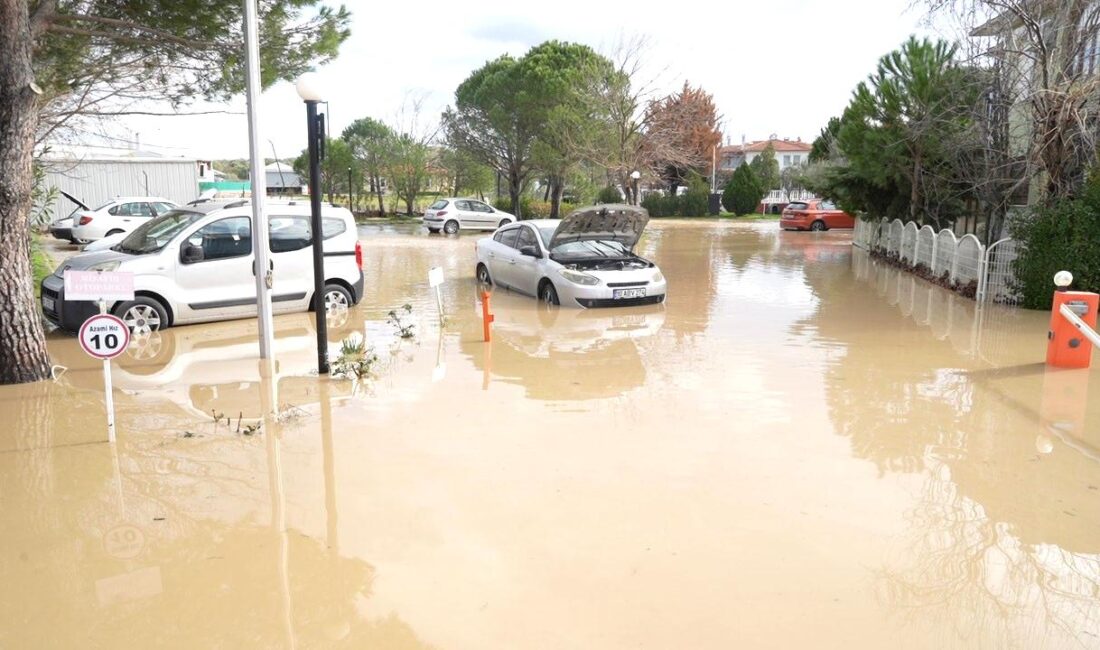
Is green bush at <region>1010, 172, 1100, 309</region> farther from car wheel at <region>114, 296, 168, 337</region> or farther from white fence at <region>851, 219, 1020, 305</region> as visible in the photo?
car wheel at <region>114, 296, 168, 337</region>

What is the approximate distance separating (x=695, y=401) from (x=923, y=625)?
155 inches

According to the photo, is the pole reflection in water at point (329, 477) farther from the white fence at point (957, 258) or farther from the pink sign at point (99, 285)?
the white fence at point (957, 258)

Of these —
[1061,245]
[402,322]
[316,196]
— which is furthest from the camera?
[1061,245]

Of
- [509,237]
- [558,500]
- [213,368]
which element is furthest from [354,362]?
[509,237]

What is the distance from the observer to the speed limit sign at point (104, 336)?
6.21 metres

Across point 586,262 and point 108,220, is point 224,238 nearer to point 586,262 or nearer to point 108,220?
point 586,262

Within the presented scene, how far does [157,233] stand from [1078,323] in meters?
11.4

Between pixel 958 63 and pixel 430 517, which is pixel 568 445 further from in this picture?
pixel 958 63

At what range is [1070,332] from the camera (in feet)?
30.1

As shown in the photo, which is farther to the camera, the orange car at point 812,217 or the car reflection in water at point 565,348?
the orange car at point 812,217

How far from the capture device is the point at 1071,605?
166 inches

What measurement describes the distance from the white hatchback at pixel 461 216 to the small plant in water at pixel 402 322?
59.3 feet

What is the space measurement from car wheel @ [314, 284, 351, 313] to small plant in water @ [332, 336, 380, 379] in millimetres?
2832

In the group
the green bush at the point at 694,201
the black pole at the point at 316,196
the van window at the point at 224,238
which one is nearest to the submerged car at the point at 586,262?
the van window at the point at 224,238
